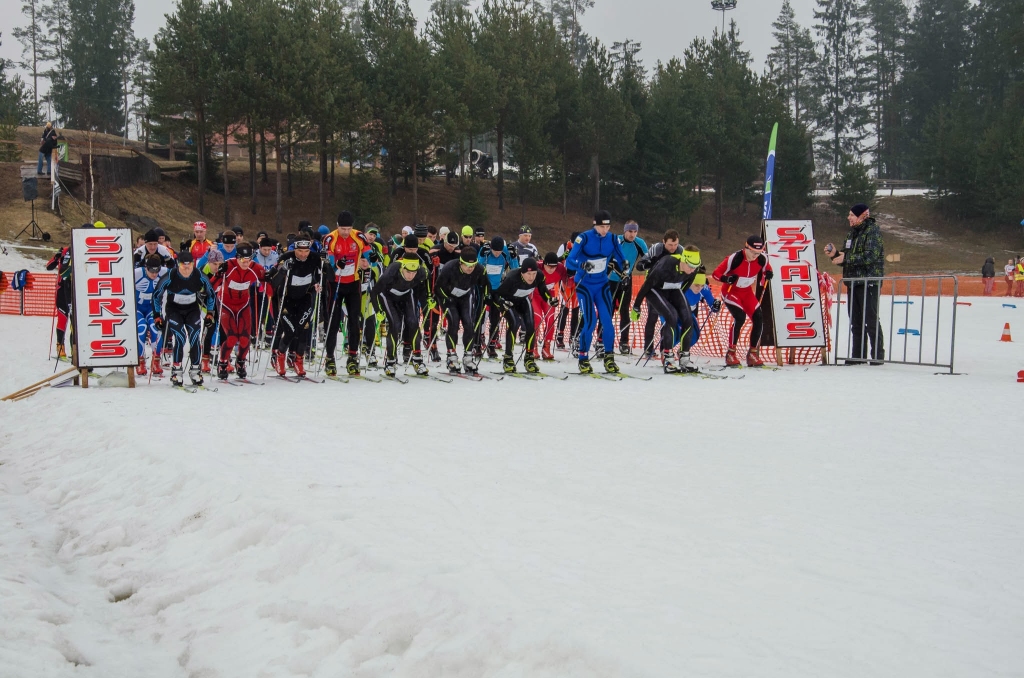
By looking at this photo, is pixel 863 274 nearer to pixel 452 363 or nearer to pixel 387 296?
pixel 452 363

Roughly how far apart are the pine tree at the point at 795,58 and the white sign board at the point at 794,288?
248 ft

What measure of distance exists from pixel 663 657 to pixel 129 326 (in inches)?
381

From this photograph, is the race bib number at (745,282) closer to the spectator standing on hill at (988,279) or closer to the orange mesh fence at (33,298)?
the orange mesh fence at (33,298)

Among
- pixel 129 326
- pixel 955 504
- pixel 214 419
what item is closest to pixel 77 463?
pixel 214 419

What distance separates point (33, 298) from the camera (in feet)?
83.5

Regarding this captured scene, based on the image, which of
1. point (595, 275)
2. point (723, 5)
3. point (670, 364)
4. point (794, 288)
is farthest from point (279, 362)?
point (723, 5)

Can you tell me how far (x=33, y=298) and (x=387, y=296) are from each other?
1669cm

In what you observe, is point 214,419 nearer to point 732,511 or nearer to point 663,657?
point 732,511

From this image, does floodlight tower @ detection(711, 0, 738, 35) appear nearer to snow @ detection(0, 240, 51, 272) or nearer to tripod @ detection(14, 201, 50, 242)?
tripod @ detection(14, 201, 50, 242)

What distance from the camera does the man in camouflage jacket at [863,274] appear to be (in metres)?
14.2

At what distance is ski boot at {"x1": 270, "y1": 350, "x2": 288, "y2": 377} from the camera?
43.1ft

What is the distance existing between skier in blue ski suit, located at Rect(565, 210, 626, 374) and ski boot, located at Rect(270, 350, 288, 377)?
3.97 meters

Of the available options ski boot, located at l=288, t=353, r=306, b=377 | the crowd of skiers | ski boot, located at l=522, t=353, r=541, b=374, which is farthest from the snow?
ski boot, located at l=522, t=353, r=541, b=374

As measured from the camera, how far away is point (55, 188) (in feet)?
123
